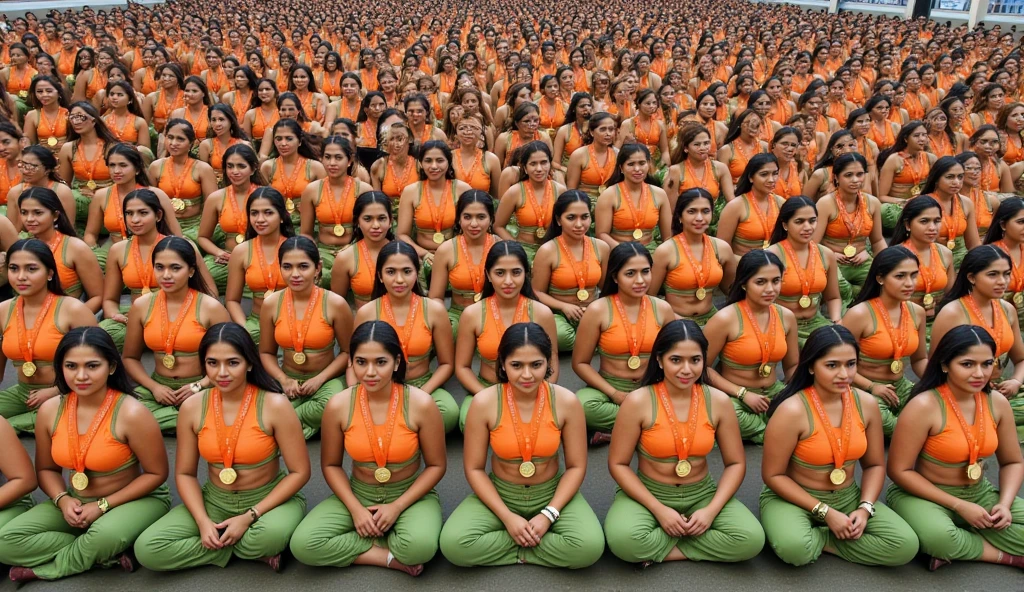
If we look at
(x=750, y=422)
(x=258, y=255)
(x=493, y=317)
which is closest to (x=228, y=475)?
(x=493, y=317)

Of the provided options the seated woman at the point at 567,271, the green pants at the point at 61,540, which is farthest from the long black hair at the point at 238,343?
the seated woman at the point at 567,271

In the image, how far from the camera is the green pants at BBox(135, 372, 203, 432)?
4.26 meters

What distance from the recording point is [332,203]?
610 cm

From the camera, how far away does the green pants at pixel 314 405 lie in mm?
4254

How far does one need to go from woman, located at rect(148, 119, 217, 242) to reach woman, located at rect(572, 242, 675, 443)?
389 centimetres

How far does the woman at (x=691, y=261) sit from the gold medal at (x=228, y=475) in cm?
296

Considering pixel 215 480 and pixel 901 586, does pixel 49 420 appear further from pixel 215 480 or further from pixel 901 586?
pixel 901 586

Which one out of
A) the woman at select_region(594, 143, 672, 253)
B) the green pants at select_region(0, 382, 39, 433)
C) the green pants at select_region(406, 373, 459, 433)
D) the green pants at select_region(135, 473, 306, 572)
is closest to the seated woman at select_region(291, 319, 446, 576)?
the green pants at select_region(135, 473, 306, 572)

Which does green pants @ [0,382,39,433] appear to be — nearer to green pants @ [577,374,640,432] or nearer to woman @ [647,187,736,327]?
green pants @ [577,374,640,432]

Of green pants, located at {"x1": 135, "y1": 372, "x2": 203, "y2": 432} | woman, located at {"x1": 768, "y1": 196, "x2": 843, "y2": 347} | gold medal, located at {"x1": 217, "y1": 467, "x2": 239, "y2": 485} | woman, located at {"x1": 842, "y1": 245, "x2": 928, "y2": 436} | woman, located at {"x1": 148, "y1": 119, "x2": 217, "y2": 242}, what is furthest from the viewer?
woman, located at {"x1": 148, "y1": 119, "x2": 217, "y2": 242}

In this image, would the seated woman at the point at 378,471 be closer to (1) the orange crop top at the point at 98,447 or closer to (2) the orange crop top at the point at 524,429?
(2) the orange crop top at the point at 524,429

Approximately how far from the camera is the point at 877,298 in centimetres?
428

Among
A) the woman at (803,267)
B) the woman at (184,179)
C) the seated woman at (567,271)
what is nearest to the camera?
the woman at (803,267)

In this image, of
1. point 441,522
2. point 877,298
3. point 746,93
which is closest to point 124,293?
point 441,522
